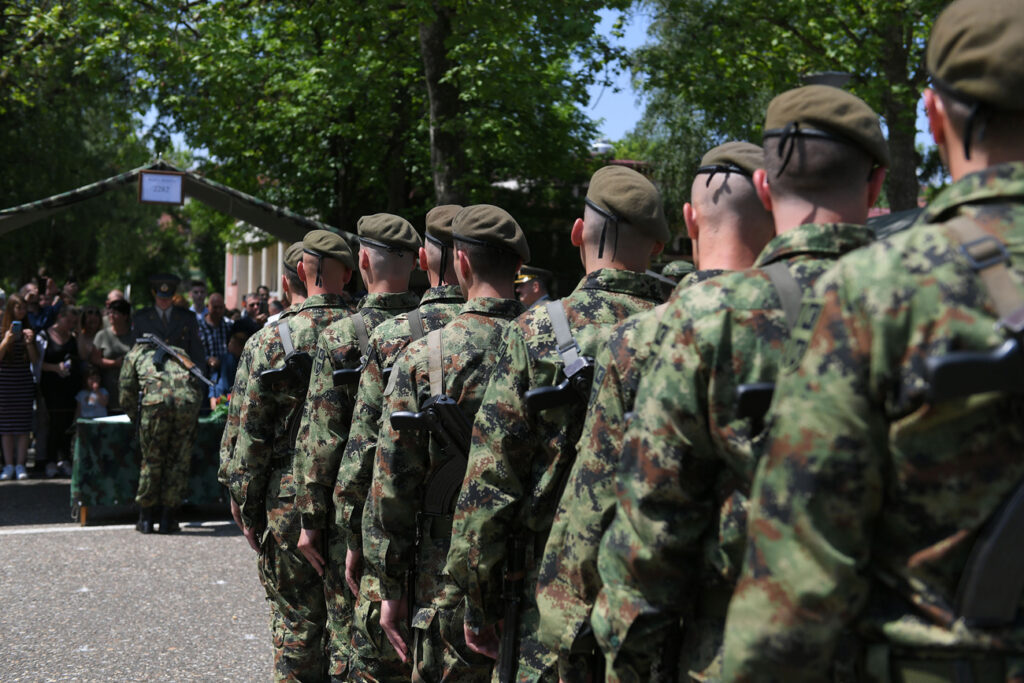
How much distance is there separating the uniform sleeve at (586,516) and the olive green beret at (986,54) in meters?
1.02

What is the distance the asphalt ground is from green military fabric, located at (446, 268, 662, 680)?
123 inches

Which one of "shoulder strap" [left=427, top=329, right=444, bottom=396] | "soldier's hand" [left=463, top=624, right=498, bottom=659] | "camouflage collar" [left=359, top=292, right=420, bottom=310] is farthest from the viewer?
"camouflage collar" [left=359, top=292, right=420, bottom=310]

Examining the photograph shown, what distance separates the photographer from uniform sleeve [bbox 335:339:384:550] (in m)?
4.02

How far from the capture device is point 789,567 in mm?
1581

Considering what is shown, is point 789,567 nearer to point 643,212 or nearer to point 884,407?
point 884,407

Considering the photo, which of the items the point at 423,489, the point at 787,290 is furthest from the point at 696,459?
the point at 423,489

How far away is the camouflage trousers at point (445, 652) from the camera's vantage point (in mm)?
3543

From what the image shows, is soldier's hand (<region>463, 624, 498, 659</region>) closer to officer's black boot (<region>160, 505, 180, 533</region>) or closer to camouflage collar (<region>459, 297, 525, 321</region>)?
camouflage collar (<region>459, 297, 525, 321</region>)

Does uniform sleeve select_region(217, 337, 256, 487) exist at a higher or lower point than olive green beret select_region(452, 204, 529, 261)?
lower

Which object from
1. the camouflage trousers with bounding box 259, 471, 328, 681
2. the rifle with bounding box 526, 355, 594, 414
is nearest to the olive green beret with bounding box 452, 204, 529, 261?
the rifle with bounding box 526, 355, 594, 414

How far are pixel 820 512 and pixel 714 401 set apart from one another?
446 millimetres

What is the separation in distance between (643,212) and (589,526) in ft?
3.20

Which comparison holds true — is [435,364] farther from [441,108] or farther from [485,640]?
[441,108]

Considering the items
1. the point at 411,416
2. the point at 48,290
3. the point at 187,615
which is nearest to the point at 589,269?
the point at 411,416
